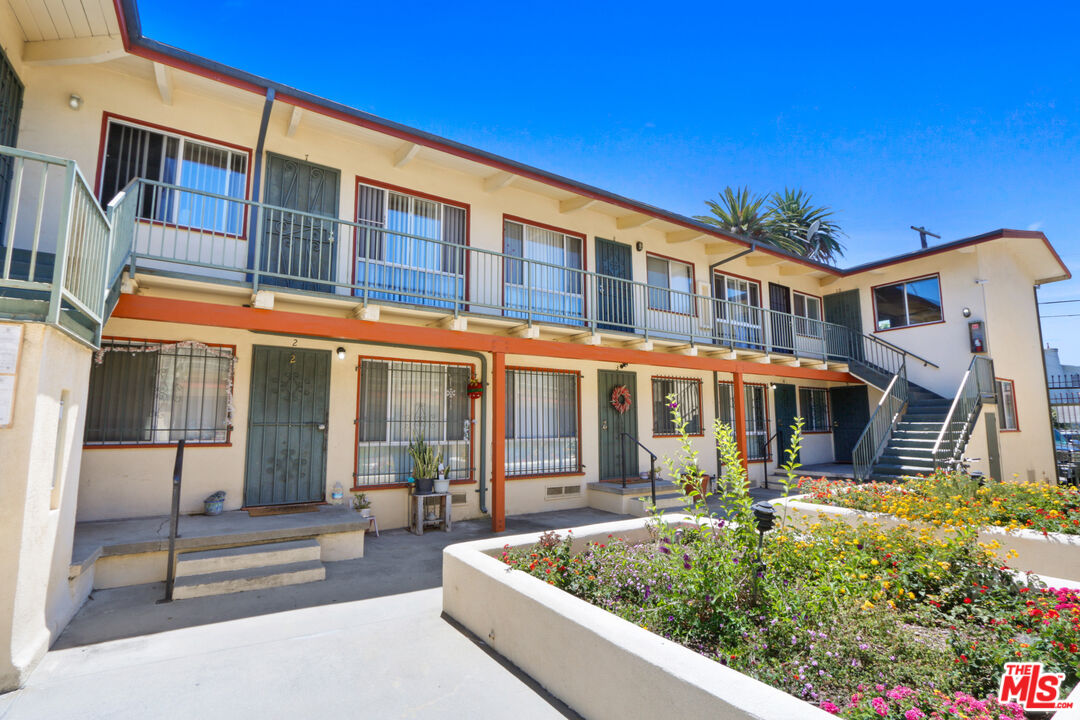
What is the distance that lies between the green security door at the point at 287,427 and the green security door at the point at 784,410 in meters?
11.6

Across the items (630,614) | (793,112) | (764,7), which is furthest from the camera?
(793,112)

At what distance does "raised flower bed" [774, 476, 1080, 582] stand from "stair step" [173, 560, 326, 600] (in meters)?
4.89

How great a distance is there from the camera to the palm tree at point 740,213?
79.7ft

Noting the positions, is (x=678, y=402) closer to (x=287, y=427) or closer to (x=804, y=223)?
(x=287, y=427)

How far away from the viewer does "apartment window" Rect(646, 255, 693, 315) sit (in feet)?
38.8

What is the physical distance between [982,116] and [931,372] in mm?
6221

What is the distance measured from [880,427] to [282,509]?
40.8 ft

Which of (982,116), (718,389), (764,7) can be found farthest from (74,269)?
(982,116)

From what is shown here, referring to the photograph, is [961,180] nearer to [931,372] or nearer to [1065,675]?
[931,372]

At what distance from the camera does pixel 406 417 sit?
27.7ft

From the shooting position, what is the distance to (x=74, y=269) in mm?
3797

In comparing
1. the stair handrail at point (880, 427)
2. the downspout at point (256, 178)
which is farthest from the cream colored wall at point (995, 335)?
the downspout at point (256, 178)
